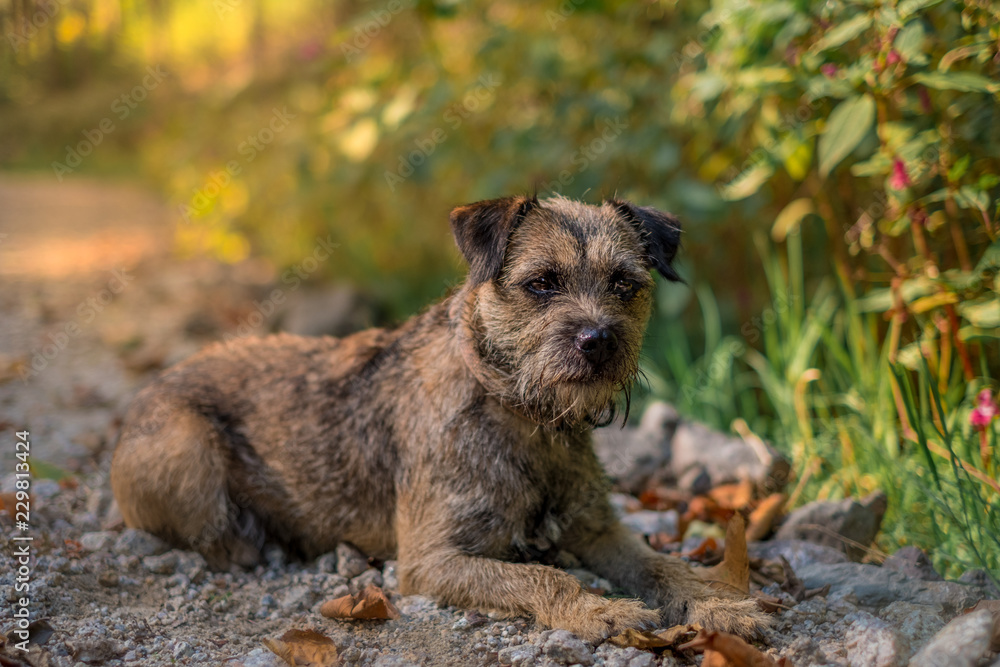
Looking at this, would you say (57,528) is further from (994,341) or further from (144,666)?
(994,341)

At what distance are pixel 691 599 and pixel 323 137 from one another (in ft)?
17.6

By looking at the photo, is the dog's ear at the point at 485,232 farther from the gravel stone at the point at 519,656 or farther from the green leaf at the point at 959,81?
the green leaf at the point at 959,81

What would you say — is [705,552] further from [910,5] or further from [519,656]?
[910,5]

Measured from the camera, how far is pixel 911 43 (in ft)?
11.5

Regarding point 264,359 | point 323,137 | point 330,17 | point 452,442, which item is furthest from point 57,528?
point 330,17

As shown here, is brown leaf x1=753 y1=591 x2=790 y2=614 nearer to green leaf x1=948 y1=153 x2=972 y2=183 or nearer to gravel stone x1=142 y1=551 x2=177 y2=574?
green leaf x1=948 y1=153 x2=972 y2=183

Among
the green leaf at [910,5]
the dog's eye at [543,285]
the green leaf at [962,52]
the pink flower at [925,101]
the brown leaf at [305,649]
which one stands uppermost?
the green leaf at [910,5]

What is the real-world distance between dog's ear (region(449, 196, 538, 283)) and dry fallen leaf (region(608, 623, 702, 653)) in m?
1.54

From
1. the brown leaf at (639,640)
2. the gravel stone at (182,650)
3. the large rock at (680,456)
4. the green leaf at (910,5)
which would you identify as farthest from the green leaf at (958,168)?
the gravel stone at (182,650)

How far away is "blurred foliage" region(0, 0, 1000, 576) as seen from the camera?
12.8ft

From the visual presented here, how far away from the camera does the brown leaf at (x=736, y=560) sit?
3.35 metres

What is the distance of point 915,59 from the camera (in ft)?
11.5

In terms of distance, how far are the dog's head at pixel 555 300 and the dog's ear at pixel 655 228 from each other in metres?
0.07

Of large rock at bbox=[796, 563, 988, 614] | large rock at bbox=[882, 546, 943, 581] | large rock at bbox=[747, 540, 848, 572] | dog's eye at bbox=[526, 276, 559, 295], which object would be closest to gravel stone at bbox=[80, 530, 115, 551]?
dog's eye at bbox=[526, 276, 559, 295]
